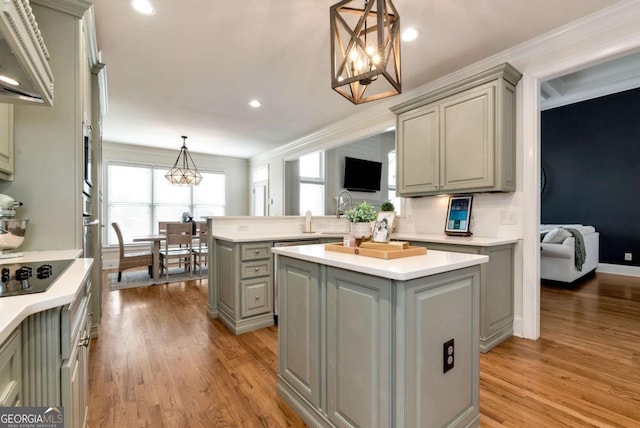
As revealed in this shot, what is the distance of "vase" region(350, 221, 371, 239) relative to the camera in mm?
1812

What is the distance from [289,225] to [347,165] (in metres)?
3.45

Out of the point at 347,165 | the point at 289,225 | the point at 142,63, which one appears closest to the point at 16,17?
the point at 142,63

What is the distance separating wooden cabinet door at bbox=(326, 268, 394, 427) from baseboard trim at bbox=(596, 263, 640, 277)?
6.50 meters

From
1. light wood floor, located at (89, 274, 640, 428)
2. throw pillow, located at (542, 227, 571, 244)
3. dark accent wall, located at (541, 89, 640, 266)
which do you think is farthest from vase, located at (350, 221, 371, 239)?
dark accent wall, located at (541, 89, 640, 266)

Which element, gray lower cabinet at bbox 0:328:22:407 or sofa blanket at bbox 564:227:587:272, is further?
sofa blanket at bbox 564:227:587:272

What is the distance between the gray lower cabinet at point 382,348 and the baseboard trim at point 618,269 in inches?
232

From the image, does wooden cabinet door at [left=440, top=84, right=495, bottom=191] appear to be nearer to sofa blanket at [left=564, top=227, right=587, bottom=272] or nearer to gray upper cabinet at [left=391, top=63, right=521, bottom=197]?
gray upper cabinet at [left=391, top=63, right=521, bottom=197]

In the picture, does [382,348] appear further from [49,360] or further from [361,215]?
[49,360]

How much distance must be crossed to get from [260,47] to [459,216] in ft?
8.63

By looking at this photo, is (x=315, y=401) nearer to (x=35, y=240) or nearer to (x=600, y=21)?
(x=35, y=240)

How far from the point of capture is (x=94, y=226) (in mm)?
2842

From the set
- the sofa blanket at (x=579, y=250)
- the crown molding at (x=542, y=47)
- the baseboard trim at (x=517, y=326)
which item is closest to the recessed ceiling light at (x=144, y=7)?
the crown molding at (x=542, y=47)

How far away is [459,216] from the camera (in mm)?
3232

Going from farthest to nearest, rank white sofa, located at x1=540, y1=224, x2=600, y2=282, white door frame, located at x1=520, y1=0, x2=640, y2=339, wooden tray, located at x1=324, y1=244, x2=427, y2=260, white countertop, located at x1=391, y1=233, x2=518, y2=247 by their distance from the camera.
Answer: white sofa, located at x1=540, y1=224, x2=600, y2=282 → white door frame, located at x1=520, y1=0, x2=640, y2=339 → white countertop, located at x1=391, y1=233, x2=518, y2=247 → wooden tray, located at x1=324, y1=244, x2=427, y2=260
